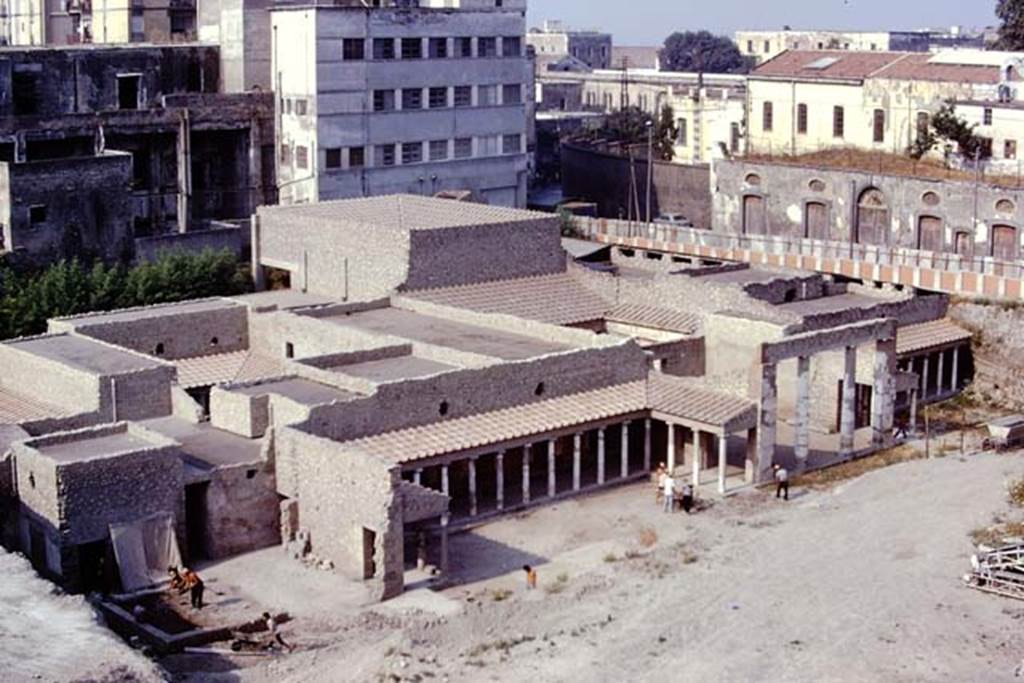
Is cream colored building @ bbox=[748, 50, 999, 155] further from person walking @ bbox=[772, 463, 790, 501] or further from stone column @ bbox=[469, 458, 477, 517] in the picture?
stone column @ bbox=[469, 458, 477, 517]

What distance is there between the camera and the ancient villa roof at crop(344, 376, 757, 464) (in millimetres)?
39281

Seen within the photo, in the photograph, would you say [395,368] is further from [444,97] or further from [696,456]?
[444,97]

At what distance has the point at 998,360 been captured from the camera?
53.7m

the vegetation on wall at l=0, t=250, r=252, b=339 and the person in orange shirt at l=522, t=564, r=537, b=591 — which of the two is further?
the vegetation on wall at l=0, t=250, r=252, b=339

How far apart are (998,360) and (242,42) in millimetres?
33303

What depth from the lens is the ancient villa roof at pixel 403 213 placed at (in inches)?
2101

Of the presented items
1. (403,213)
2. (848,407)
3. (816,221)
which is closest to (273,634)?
(848,407)

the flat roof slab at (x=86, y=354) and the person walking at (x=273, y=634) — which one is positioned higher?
the flat roof slab at (x=86, y=354)

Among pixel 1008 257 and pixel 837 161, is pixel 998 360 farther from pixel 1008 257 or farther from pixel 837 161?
pixel 837 161

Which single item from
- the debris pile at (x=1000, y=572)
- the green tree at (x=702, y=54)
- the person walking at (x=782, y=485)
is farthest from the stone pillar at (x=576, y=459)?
the green tree at (x=702, y=54)

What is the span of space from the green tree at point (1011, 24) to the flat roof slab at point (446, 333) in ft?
156

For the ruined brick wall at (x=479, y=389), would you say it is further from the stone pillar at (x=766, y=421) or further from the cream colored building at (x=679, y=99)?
the cream colored building at (x=679, y=99)

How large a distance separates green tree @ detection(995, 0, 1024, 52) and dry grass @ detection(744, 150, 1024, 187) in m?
17.9

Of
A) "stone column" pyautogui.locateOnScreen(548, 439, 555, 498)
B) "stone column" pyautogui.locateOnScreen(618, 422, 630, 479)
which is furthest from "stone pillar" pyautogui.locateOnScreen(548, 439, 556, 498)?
"stone column" pyautogui.locateOnScreen(618, 422, 630, 479)
